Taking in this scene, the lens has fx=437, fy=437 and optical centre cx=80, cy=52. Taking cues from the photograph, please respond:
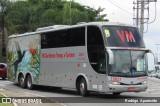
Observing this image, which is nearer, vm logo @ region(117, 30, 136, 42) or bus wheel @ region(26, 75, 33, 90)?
vm logo @ region(117, 30, 136, 42)

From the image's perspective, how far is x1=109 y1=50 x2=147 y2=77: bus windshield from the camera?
20795 millimetres

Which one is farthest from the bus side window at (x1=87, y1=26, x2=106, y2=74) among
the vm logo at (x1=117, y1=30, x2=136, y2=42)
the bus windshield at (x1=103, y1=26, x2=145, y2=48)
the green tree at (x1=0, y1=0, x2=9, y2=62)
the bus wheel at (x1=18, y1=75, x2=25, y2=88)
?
the green tree at (x1=0, y1=0, x2=9, y2=62)

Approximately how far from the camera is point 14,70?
30969mm

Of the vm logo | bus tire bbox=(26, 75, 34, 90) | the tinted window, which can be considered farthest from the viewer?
bus tire bbox=(26, 75, 34, 90)

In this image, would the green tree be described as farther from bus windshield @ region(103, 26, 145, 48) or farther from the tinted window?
bus windshield @ region(103, 26, 145, 48)

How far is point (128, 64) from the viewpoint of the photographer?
21.1 m

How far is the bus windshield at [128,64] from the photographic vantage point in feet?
68.2

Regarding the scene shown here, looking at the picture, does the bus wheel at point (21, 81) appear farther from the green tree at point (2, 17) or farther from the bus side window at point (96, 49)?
the green tree at point (2, 17)

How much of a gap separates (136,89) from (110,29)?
319 cm

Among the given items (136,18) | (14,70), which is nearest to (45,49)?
(14,70)

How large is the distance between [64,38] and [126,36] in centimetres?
394

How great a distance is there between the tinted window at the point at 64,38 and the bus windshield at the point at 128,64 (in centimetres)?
232

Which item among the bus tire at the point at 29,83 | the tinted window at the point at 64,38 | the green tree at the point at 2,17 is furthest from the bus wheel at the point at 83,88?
the green tree at the point at 2,17

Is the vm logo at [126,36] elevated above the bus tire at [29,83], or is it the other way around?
the vm logo at [126,36]
